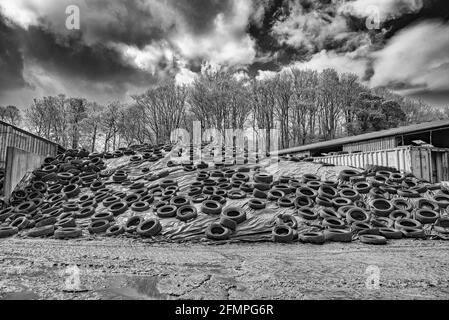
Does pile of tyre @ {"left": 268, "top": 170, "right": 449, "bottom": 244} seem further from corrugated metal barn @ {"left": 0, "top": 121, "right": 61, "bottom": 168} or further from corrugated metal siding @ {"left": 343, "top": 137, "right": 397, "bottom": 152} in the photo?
corrugated metal barn @ {"left": 0, "top": 121, "right": 61, "bottom": 168}

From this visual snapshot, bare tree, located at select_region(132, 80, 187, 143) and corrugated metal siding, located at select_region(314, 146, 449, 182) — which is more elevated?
bare tree, located at select_region(132, 80, 187, 143)

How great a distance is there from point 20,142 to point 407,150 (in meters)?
21.8

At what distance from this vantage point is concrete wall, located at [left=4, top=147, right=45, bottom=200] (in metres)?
12.9

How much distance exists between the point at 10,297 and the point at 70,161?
13840 mm

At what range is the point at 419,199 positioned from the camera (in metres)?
10.6

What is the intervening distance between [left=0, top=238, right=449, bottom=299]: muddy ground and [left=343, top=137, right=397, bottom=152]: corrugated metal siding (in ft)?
51.8

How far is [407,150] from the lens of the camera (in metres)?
15.1

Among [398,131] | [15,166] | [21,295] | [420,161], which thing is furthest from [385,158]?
[15,166]

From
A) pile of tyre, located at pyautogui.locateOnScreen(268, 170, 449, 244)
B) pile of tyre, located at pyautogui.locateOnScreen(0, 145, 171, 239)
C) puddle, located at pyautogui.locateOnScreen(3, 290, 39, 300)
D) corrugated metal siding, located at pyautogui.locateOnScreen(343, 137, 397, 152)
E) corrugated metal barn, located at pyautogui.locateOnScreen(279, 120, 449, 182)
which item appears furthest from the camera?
corrugated metal siding, located at pyautogui.locateOnScreen(343, 137, 397, 152)

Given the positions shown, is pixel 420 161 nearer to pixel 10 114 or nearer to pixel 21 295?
pixel 21 295

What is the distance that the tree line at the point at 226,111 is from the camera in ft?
117

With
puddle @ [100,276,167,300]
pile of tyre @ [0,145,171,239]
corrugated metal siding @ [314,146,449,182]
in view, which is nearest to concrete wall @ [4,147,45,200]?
pile of tyre @ [0,145,171,239]

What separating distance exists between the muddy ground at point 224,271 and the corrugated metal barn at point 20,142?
10.2 meters
